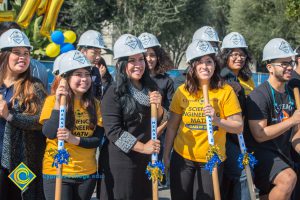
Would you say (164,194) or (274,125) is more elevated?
(274,125)

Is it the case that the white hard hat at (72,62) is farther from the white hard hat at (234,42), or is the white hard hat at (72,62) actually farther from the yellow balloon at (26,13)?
the yellow balloon at (26,13)

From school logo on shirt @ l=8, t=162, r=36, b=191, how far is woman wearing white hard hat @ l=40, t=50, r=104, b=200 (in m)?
0.26

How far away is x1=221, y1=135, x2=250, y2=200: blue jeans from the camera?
5.34 meters

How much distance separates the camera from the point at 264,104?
5.24 m

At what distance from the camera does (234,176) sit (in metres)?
5.37

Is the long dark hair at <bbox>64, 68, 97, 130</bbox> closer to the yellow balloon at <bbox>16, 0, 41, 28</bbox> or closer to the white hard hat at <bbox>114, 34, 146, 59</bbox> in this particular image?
the white hard hat at <bbox>114, 34, 146, 59</bbox>

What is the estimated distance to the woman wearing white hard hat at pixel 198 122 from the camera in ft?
15.9

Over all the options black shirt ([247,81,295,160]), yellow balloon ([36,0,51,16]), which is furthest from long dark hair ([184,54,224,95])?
yellow balloon ([36,0,51,16])

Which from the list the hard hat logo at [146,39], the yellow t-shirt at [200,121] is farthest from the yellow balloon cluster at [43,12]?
the yellow t-shirt at [200,121]

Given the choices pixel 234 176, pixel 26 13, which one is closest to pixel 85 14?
pixel 26 13

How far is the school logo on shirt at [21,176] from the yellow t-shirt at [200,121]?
1379 mm

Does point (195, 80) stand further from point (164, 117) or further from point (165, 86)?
point (165, 86)

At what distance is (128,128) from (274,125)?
4.68ft

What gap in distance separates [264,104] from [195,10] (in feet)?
86.9
